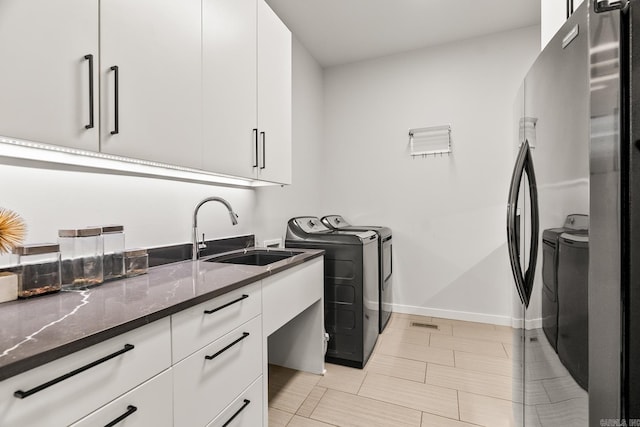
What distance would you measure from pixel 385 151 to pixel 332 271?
5.44 feet

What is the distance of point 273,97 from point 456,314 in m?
2.68

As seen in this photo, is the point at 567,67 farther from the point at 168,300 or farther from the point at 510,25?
the point at 510,25

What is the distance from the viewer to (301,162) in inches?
121

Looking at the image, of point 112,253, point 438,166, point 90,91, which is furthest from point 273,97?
point 438,166

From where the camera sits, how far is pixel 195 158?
1378mm

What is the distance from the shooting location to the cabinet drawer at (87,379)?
56 cm

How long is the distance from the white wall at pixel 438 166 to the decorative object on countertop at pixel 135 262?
239 cm

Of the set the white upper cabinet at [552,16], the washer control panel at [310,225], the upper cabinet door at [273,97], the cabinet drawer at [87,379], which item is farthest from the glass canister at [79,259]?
the white upper cabinet at [552,16]

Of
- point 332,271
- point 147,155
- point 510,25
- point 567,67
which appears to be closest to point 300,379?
point 332,271

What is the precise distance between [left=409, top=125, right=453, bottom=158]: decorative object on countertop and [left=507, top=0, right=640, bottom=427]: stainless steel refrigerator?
2094 mm

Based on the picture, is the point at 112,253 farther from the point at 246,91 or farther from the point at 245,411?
the point at 246,91

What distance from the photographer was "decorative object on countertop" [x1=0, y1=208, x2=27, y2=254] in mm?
923

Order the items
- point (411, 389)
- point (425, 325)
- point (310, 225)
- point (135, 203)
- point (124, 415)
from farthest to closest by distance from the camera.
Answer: point (425, 325), point (310, 225), point (411, 389), point (135, 203), point (124, 415)

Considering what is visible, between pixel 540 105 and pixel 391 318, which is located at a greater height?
pixel 540 105
